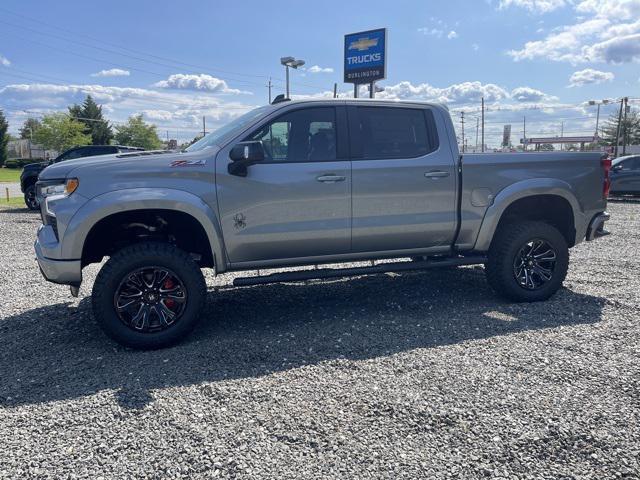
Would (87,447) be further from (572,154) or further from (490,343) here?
(572,154)

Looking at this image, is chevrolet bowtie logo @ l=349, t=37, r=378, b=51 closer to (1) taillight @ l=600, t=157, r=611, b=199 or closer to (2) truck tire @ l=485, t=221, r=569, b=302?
(1) taillight @ l=600, t=157, r=611, b=199

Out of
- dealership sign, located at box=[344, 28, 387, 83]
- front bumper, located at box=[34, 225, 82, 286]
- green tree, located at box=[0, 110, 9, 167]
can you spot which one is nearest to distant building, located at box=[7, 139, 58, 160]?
green tree, located at box=[0, 110, 9, 167]

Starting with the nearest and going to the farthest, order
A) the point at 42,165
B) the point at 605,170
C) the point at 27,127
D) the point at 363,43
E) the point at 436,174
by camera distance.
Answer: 1. the point at 436,174
2. the point at 605,170
3. the point at 42,165
4. the point at 363,43
5. the point at 27,127

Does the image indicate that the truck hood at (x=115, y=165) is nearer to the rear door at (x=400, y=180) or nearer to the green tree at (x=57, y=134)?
the rear door at (x=400, y=180)

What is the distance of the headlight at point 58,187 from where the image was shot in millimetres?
3935

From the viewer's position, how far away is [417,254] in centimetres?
501

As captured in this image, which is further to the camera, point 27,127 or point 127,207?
point 27,127

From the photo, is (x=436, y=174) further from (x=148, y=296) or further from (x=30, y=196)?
(x=30, y=196)

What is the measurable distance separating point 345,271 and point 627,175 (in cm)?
1581

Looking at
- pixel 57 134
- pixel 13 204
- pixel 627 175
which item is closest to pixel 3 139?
pixel 57 134

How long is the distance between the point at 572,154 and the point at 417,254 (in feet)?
6.66

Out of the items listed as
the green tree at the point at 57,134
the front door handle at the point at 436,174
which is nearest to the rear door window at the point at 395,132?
the front door handle at the point at 436,174

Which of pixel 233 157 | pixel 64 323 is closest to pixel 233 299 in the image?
pixel 64 323

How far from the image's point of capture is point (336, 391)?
10.9 ft
